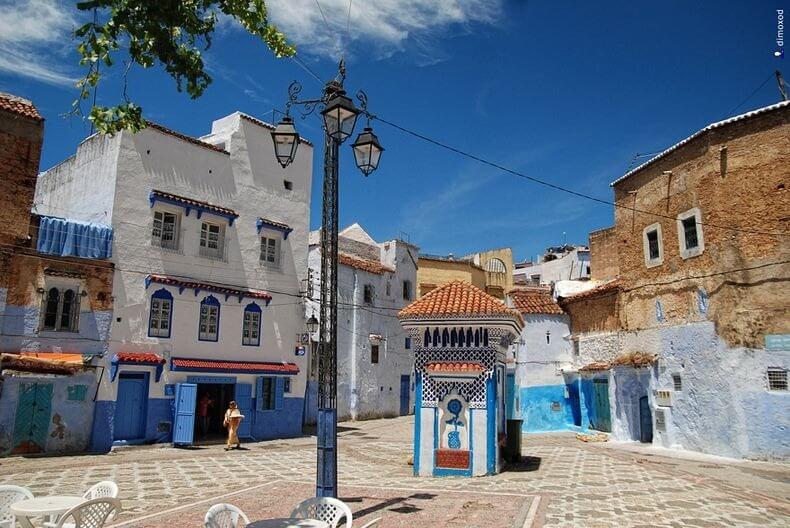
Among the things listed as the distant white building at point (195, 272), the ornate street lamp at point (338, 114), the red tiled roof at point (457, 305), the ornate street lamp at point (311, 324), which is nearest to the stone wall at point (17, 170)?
the distant white building at point (195, 272)

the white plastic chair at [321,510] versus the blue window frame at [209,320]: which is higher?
the blue window frame at [209,320]

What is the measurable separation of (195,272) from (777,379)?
1732 cm

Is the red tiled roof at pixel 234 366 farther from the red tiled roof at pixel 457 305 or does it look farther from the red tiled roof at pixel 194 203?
the red tiled roof at pixel 457 305

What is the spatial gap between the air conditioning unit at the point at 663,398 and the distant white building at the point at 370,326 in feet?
38.4

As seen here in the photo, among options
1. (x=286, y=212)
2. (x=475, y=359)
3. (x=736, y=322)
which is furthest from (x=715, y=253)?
(x=286, y=212)

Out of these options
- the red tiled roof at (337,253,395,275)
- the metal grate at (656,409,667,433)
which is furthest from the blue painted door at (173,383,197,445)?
the metal grate at (656,409,667,433)

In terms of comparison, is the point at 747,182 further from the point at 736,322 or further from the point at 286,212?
the point at 286,212

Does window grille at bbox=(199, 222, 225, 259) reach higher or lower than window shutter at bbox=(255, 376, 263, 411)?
higher

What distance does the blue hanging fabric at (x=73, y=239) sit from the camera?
1579 cm

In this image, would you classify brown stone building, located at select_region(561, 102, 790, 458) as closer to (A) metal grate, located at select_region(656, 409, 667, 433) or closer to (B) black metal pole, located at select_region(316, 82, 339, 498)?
(A) metal grate, located at select_region(656, 409, 667, 433)

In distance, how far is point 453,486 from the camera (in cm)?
1085

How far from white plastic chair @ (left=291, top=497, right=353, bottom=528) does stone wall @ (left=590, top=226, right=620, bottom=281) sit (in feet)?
69.8

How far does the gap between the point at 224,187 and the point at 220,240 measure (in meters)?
1.93

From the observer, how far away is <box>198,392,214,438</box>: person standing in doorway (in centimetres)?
1936
